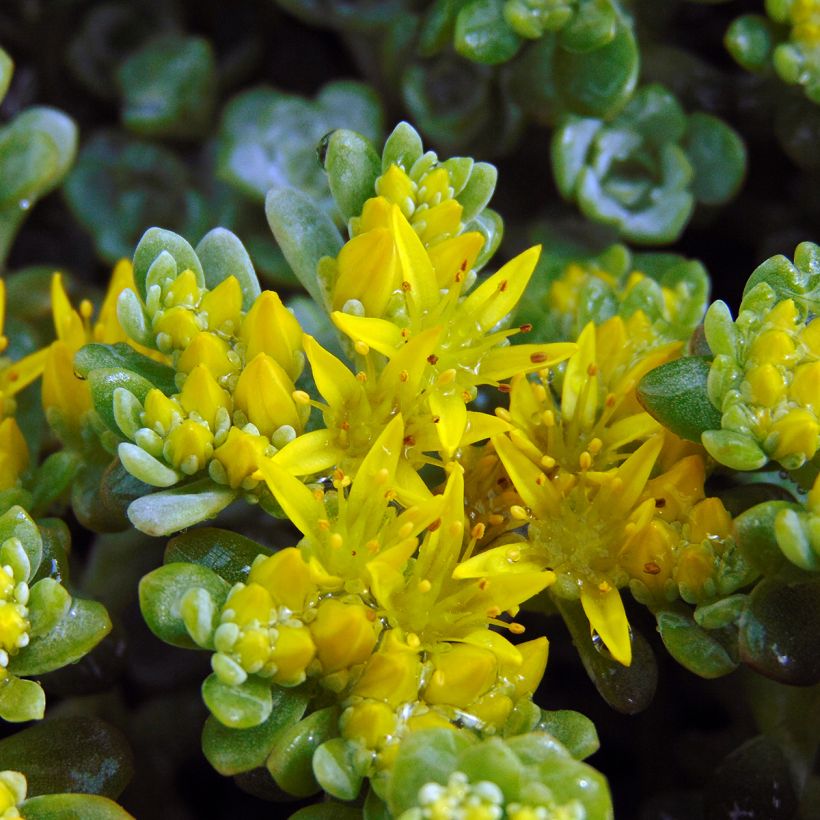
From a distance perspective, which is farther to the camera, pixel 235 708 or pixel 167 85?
pixel 167 85

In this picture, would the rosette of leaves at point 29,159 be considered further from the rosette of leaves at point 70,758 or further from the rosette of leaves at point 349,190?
the rosette of leaves at point 70,758

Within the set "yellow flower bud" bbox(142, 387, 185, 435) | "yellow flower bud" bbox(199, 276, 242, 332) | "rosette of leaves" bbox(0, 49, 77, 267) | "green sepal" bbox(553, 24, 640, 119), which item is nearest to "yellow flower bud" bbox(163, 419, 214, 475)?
"yellow flower bud" bbox(142, 387, 185, 435)

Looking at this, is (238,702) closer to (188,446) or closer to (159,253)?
(188,446)

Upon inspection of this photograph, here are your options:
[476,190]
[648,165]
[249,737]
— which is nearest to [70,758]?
[249,737]

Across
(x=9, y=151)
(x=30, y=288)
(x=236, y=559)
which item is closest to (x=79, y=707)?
(x=236, y=559)

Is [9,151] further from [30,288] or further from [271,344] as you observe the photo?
[271,344]

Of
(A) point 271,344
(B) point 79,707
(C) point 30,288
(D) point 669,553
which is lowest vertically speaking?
(B) point 79,707

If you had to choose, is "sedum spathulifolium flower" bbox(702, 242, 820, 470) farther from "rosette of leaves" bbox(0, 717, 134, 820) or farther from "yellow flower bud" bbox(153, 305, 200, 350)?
"rosette of leaves" bbox(0, 717, 134, 820)
